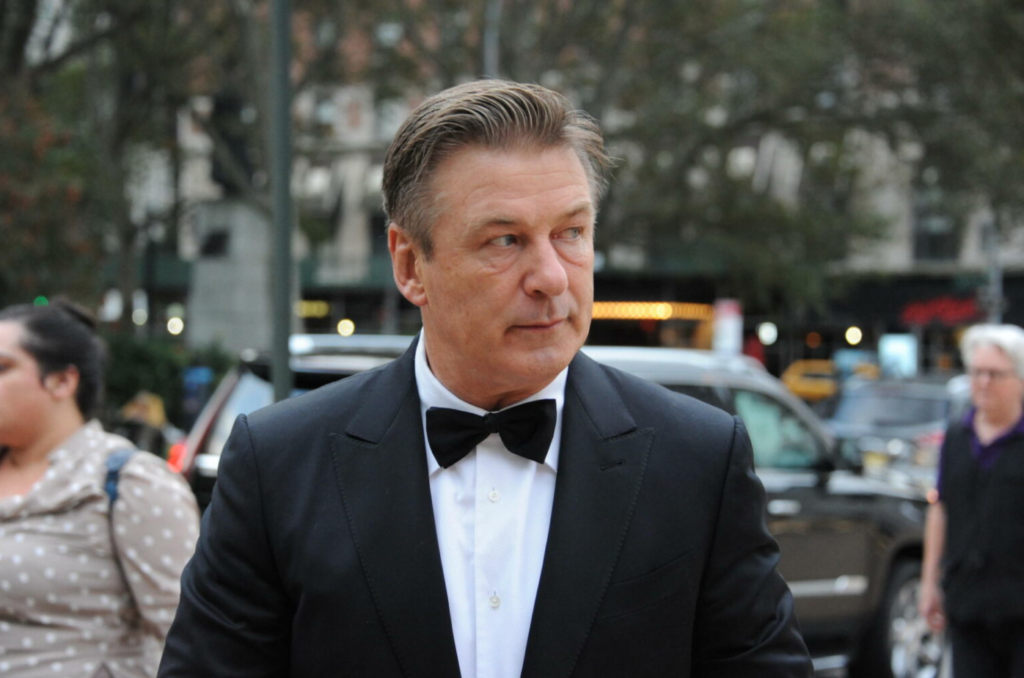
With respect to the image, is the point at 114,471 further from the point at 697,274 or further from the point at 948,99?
the point at 697,274

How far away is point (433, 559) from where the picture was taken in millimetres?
1874

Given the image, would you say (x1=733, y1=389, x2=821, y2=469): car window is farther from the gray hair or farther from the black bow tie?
the black bow tie

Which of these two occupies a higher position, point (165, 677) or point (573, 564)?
point (573, 564)

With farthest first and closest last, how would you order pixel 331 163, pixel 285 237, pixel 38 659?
pixel 331 163, pixel 285 237, pixel 38 659

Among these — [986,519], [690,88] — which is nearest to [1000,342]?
[986,519]

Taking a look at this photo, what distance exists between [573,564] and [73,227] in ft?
46.2

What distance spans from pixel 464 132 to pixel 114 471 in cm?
157

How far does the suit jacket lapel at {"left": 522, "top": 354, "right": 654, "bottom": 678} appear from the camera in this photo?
6.00ft

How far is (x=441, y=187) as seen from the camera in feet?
6.24

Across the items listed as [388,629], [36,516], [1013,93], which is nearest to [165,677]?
[388,629]

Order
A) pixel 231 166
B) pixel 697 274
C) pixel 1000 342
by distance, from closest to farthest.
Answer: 1. pixel 1000 342
2. pixel 231 166
3. pixel 697 274

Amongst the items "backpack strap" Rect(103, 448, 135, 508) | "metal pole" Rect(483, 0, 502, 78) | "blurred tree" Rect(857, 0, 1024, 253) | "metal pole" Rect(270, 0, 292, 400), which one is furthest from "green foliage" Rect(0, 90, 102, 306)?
"blurred tree" Rect(857, 0, 1024, 253)

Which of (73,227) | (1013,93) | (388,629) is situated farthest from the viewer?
(1013,93)

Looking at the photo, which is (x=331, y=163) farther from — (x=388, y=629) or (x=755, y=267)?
(x=388, y=629)
